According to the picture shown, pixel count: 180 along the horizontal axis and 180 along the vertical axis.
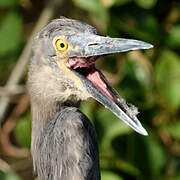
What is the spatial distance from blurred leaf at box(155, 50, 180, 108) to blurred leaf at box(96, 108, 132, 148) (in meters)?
0.27

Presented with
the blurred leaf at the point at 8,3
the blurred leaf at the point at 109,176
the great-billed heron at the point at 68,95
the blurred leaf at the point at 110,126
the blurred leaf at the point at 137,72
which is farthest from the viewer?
the blurred leaf at the point at 8,3

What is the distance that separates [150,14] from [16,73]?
79cm

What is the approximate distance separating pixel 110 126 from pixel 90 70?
3.90ft

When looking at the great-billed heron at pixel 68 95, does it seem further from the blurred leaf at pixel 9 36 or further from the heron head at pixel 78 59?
the blurred leaf at pixel 9 36

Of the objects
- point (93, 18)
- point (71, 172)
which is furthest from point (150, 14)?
point (71, 172)

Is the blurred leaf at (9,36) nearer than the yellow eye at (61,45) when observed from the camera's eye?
No

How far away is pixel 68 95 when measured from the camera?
215cm

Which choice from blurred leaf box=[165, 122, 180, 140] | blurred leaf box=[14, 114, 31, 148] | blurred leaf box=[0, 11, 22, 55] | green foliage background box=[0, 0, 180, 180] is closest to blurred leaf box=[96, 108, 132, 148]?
green foliage background box=[0, 0, 180, 180]

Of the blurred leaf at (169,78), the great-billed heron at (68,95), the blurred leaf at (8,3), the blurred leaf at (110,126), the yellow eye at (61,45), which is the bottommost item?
the great-billed heron at (68,95)


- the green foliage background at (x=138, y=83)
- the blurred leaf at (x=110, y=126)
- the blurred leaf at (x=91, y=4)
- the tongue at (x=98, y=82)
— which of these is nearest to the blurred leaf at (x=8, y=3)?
the green foliage background at (x=138, y=83)

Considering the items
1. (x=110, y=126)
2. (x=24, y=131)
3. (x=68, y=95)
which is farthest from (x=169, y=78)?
(x=68, y=95)

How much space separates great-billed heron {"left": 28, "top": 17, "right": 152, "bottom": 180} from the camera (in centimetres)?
201

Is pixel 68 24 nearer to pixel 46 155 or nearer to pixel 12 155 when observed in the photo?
pixel 46 155

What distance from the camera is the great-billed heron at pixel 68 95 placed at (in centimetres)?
201
